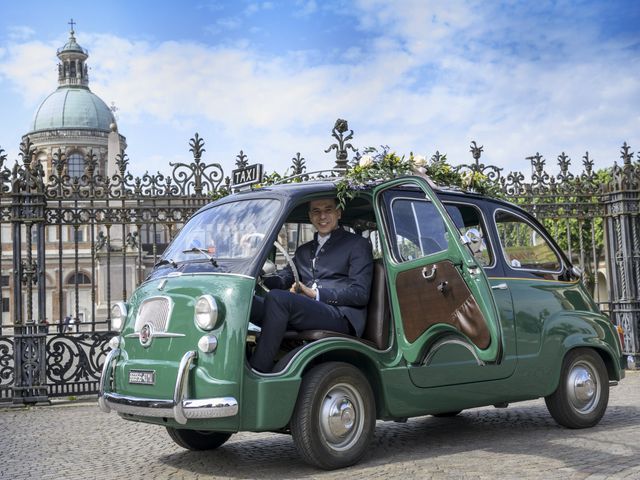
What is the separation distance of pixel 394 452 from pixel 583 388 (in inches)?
89.9

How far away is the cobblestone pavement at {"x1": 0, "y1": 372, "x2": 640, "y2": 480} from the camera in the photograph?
6719 mm

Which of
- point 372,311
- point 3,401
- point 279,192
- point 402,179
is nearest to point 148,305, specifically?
point 279,192

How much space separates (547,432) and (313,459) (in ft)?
9.58

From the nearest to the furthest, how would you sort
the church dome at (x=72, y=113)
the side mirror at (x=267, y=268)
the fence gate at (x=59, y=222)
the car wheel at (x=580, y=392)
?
the side mirror at (x=267, y=268)
the car wheel at (x=580, y=392)
the fence gate at (x=59, y=222)
the church dome at (x=72, y=113)

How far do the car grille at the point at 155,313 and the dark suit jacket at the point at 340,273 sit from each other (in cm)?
116

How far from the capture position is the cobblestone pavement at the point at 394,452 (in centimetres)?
672

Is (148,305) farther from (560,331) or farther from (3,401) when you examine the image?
(3,401)

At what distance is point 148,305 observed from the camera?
23.2 feet

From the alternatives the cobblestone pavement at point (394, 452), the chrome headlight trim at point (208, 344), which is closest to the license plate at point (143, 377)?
the chrome headlight trim at point (208, 344)

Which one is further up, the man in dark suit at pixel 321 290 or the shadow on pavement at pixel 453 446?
the man in dark suit at pixel 321 290

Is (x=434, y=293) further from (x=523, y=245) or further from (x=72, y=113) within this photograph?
(x=72, y=113)

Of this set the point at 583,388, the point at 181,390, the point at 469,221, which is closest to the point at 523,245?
the point at 469,221

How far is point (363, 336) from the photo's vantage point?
7.49 meters

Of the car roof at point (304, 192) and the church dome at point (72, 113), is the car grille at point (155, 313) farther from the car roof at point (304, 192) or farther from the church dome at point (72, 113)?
the church dome at point (72, 113)
